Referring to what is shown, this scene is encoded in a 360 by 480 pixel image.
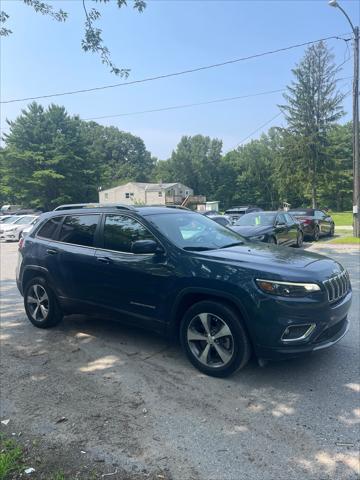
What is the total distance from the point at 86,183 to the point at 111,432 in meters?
50.6

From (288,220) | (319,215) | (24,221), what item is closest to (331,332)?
(288,220)

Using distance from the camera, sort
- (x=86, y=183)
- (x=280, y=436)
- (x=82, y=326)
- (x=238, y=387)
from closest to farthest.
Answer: (x=280, y=436), (x=238, y=387), (x=82, y=326), (x=86, y=183)

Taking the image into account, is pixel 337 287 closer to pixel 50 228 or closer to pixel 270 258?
pixel 270 258

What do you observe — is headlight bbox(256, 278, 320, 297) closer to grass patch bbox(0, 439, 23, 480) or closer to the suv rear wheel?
grass patch bbox(0, 439, 23, 480)

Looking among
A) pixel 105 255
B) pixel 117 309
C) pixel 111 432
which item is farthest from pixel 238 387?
pixel 105 255

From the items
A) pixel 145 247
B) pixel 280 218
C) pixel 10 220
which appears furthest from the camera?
pixel 10 220

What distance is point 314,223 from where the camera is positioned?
685 inches

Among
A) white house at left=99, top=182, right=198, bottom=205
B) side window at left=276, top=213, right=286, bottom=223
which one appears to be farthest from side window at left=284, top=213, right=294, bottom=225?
white house at left=99, top=182, right=198, bottom=205

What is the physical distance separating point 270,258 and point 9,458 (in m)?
2.75

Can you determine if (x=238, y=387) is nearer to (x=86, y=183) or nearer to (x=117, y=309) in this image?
(x=117, y=309)

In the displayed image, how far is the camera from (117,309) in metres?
4.58

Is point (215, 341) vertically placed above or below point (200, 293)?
below

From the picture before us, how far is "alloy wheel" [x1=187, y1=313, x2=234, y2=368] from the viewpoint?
12.5 feet

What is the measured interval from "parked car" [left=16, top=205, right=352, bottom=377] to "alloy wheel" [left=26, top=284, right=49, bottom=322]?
2 cm
